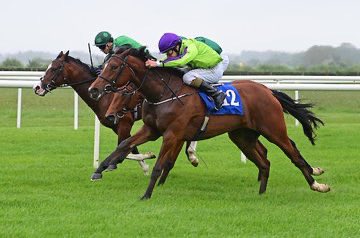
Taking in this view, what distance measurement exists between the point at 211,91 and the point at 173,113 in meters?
0.49

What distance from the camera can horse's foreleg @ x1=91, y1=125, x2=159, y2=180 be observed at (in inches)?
290

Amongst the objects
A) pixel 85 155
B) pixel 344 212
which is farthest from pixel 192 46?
pixel 85 155

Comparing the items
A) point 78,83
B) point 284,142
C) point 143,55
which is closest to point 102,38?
point 78,83

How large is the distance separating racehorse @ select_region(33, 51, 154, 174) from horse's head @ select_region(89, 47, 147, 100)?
1.25m

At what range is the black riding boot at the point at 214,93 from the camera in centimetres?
754

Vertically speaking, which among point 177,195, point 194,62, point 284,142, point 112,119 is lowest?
point 177,195

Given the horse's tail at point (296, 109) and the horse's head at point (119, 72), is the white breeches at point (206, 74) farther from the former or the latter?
the horse's tail at point (296, 109)

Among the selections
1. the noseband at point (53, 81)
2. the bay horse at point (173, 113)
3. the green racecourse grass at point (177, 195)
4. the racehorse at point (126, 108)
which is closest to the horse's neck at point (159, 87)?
the bay horse at point (173, 113)

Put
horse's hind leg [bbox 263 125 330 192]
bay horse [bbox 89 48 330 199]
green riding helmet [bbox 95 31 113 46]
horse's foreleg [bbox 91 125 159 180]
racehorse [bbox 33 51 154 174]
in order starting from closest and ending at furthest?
1. bay horse [bbox 89 48 330 199]
2. horse's foreleg [bbox 91 125 159 180]
3. horse's hind leg [bbox 263 125 330 192]
4. racehorse [bbox 33 51 154 174]
5. green riding helmet [bbox 95 31 113 46]

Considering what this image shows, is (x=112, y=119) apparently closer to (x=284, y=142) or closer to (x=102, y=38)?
(x=102, y=38)

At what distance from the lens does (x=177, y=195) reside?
745cm

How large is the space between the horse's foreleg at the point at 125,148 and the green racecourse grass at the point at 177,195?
273mm

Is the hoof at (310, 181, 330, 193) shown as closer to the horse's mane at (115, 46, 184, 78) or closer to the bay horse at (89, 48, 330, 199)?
the bay horse at (89, 48, 330, 199)

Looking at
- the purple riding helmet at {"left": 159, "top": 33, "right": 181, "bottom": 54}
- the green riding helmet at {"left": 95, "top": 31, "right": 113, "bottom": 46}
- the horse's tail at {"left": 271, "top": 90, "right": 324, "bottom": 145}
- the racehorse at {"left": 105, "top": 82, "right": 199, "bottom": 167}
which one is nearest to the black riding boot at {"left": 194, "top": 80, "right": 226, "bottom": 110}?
the purple riding helmet at {"left": 159, "top": 33, "right": 181, "bottom": 54}
